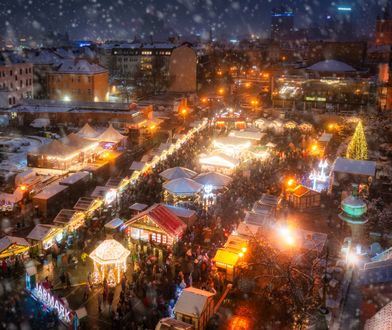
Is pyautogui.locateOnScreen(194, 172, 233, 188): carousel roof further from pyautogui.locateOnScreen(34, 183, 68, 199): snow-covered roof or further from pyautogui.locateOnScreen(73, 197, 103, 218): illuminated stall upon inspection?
pyautogui.locateOnScreen(34, 183, 68, 199): snow-covered roof

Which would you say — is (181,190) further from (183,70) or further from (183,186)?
(183,70)

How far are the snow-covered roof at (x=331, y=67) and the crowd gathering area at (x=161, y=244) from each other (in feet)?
67.4

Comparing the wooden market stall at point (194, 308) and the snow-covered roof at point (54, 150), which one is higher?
the snow-covered roof at point (54, 150)

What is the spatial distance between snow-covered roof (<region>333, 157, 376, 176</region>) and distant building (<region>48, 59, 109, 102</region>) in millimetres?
28403

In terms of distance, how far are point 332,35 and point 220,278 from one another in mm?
120535

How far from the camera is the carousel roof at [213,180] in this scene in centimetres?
1784

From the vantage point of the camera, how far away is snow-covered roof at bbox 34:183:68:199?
16484 millimetres

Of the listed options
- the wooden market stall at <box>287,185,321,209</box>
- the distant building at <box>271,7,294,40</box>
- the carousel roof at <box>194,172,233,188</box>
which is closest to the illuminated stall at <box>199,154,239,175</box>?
the carousel roof at <box>194,172,233,188</box>

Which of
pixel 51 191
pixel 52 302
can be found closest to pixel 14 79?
pixel 51 191

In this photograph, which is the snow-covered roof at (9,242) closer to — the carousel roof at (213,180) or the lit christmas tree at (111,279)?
the lit christmas tree at (111,279)

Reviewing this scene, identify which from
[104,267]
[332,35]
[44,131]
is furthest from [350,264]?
[332,35]

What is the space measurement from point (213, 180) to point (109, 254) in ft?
23.4

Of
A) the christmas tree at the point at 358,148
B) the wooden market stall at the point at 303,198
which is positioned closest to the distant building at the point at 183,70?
the christmas tree at the point at 358,148

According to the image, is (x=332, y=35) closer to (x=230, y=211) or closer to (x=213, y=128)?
(x=213, y=128)
